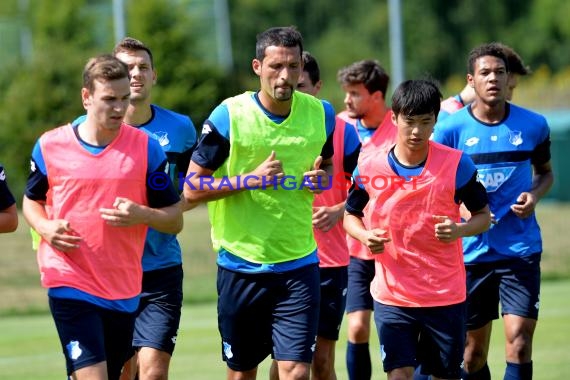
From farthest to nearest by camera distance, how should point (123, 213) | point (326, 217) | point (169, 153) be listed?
point (326, 217) < point (169, 153) < point (123, 213)

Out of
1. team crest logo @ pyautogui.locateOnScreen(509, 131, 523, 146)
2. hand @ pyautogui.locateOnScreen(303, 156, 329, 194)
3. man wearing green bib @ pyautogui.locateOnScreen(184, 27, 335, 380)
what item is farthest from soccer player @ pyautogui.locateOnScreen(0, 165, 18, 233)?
team crest logo @ pyautogui.locateOnScreen(509, 131, 523, 146)

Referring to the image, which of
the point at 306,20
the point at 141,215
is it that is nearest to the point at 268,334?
the point at 141,215

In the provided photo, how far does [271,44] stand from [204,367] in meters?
4.82

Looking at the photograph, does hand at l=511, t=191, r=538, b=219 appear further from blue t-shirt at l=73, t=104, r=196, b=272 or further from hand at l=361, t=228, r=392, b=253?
blue t-shirt at l=73, t=104, r=196, b=272

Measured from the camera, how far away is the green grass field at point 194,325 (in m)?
11.0

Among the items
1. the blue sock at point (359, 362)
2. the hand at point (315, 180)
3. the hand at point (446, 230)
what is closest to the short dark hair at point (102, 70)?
the hand at point (315, 180)

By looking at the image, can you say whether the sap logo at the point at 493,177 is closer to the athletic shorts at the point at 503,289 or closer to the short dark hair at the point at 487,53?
the athletic shorts at the point at 503,289

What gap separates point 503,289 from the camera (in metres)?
8.52

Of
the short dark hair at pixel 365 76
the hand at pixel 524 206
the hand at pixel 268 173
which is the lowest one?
the hand at pixel 524 206

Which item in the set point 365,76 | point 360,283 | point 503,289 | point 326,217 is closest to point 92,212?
point 326,217

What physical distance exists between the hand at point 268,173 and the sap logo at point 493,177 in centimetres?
204

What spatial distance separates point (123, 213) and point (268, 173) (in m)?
1.10

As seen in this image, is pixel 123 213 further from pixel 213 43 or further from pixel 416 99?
pixel 213 43

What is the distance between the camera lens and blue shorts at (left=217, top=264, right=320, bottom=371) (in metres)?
7.09
